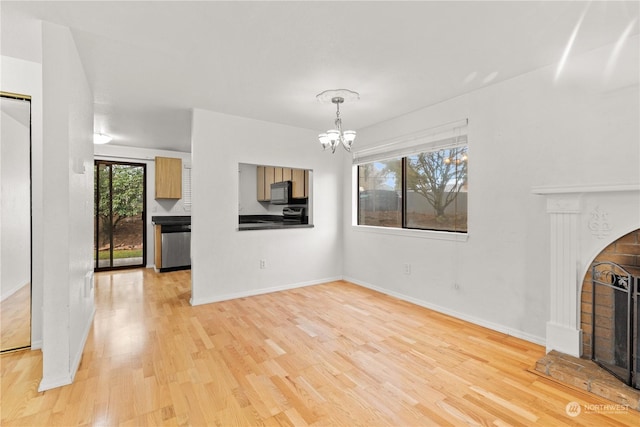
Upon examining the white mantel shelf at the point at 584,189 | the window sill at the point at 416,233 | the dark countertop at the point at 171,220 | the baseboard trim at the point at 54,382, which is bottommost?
the baseboard trim at the point at 54,382

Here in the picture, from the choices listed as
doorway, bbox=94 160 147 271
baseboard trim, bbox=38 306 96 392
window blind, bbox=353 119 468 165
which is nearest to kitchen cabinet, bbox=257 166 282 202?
doorway, bbox=94 160 147 271

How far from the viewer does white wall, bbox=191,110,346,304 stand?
391 cm

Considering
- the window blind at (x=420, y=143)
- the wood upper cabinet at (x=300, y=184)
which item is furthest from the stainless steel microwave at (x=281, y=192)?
the window blind at (x=420, y=143)

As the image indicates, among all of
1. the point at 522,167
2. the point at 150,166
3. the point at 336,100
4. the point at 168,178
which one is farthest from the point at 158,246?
the point at 522,167

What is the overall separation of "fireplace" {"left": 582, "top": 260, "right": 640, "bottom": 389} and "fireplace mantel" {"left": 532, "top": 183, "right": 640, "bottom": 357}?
0.28 ft

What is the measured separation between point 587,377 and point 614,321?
0.48m

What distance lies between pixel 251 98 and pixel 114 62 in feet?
4.33

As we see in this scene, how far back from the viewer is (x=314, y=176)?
4.91 m

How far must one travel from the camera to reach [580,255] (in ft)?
7.96

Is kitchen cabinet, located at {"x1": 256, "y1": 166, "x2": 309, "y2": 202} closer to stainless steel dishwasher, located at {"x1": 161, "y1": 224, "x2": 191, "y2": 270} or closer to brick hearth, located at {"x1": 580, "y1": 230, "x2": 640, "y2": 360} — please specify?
stainless steel dishwasher, located at {"x1": 161, "y1": 224, "x2": 191, "y2": 270}

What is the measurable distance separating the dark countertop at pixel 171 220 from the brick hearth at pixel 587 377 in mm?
5922

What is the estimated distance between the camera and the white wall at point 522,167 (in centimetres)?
233

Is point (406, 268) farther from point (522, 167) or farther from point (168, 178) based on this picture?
point (168, 178)

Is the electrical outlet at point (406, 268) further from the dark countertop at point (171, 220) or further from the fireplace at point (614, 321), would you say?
the dark countertop at point (171, 220)
